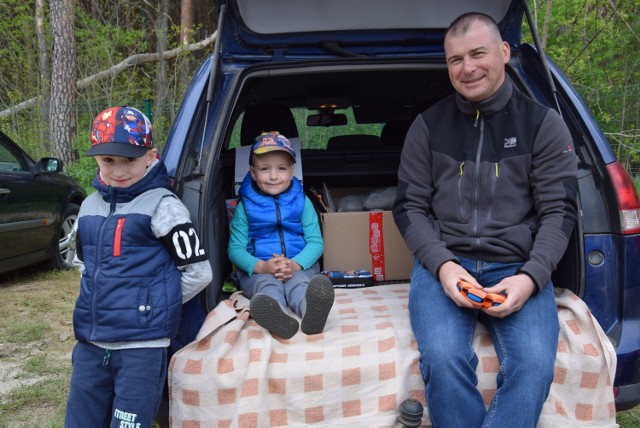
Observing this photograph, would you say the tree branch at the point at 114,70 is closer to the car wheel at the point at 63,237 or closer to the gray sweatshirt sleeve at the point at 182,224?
the car wheel at the point at 63,237

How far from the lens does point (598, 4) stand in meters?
9.26

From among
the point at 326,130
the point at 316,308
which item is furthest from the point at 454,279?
the point at 326,130

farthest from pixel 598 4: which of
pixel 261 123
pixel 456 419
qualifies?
pixel 456 419

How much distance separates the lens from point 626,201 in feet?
7.30

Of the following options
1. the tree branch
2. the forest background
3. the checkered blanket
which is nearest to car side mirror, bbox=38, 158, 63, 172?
the checkered blanket

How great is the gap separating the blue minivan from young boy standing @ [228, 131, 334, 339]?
131 millimetres

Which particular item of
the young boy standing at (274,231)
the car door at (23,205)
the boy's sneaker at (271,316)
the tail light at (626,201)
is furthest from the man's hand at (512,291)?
the car door at (23,205)

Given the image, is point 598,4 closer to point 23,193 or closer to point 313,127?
point 313,127

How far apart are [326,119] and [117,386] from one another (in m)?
2.52

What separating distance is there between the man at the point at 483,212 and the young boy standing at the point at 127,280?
2.84ft

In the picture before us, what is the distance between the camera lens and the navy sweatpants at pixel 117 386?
2.04 meters

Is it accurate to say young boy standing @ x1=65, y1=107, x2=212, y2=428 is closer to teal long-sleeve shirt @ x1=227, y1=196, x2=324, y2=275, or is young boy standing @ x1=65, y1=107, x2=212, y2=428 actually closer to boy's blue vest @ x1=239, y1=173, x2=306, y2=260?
teal long-sleeve shirt @ x1=227, y1=196, x2=324, y2=275

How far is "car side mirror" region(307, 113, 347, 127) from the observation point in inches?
161

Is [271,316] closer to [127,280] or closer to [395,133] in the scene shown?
[127,280]
